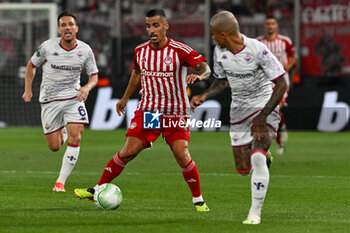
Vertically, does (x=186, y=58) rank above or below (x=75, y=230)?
above

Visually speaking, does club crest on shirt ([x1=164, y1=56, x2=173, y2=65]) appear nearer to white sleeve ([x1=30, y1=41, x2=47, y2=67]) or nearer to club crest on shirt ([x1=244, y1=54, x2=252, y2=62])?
club crest on shirt ([x1=244, y1=54, x2=252, y2=62])

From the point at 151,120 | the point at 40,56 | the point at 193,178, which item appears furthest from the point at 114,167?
the point at 40,56

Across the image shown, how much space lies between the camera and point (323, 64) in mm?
23531

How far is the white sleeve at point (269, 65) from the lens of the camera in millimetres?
7855

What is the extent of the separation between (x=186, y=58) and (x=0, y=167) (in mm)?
5526

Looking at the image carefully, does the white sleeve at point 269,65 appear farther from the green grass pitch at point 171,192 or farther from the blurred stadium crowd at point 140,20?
the blurred stadium crowd at point 140,20

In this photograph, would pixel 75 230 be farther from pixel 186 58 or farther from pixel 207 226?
pixel 186 58

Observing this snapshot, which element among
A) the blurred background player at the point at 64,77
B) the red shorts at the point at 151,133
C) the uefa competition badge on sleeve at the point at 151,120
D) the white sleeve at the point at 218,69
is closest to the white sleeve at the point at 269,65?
the white sleeve at the point at 218,69

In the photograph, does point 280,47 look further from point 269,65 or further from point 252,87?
point 269,65

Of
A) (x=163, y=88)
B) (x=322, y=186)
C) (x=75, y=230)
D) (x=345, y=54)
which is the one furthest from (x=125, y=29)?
(x=75, y=230)

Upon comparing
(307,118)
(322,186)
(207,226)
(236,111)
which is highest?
(236,111)

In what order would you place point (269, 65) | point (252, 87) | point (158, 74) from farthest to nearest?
point (158, 74) → point (252, 87) → point (269, 65)

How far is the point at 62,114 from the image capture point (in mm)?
11227

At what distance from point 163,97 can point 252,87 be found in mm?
1011
